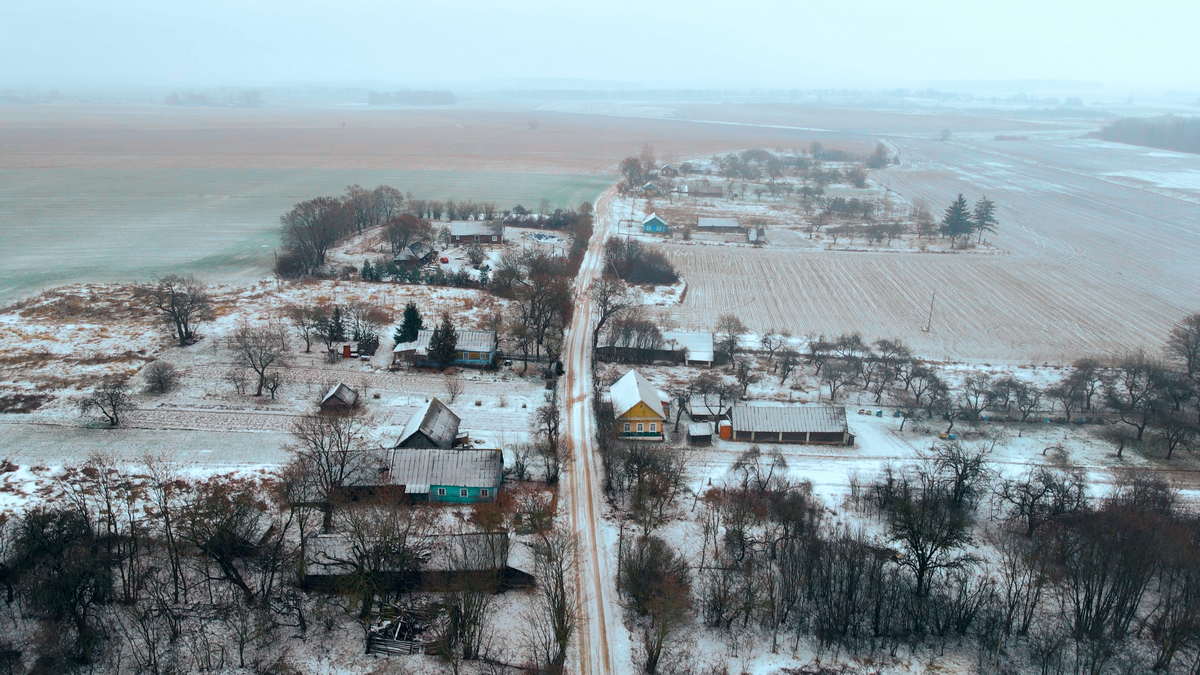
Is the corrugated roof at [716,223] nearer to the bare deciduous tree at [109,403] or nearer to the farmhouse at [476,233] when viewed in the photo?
the farmhouse at [476,233]

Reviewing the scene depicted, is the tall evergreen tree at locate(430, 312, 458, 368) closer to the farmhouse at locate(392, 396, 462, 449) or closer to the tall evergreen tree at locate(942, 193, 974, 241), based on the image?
the farmhouse at locate(392, 396, 462, 449)

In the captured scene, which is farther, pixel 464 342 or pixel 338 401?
pixel 464 342

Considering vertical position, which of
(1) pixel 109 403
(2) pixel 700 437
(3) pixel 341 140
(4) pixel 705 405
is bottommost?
(2) pixel 700 437

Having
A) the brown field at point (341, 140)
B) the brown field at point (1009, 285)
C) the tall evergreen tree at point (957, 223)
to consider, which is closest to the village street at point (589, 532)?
the brown field at point (1009, 285)

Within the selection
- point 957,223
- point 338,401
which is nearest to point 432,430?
point 338,401

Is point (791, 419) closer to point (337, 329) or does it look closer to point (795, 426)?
point (795, 426)

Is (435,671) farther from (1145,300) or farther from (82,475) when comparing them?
(1145,300)
